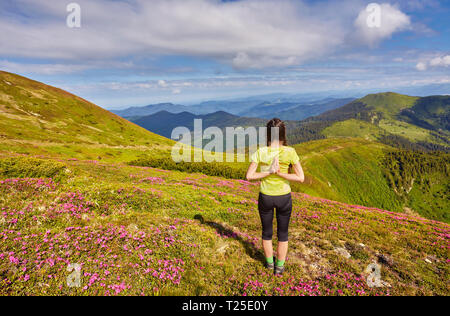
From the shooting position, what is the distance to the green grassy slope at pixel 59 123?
79000 millimetres

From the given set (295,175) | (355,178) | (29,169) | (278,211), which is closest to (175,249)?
(278,211)

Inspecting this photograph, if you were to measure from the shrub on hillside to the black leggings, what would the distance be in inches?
576

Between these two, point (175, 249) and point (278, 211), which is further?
point (175, 249)

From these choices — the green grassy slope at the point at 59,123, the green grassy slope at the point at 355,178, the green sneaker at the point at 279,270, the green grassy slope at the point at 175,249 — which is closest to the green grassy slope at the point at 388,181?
the green grassy slope at the point at 355,178

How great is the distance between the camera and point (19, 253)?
21.4ft

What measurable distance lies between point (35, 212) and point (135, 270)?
19.9 feet

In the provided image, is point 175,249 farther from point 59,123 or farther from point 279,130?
point 59,123

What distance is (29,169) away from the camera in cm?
1434

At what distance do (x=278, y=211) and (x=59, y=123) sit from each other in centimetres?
14315

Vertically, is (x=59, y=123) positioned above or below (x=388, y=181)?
above

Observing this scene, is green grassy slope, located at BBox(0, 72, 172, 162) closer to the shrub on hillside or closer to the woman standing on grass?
the shrub on hillside

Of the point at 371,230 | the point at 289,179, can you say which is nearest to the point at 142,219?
the point at 289,179

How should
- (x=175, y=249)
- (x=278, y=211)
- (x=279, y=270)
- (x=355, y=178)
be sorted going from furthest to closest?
(x=355, y=178)
(x=175, y=249)
(x=279, y=270)
(x=278, y=211)
